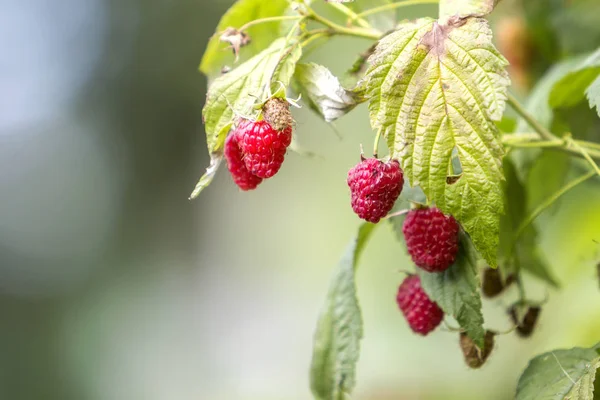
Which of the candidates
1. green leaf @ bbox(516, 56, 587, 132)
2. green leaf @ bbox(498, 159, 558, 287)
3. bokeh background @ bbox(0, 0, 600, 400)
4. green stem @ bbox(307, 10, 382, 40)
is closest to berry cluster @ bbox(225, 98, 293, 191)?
green stem @ bbox(307, 10, 382, 40)

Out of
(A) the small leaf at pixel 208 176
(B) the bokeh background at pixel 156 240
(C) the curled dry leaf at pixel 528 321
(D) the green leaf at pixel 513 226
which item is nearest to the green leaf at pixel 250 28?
(A) the small leaf at pixel 208 176

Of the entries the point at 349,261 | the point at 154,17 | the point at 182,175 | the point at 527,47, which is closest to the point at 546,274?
the point at 349,261

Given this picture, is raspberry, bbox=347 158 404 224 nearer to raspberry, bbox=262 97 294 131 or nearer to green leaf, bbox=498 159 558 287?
raspberry, bbox=262 97 294 131

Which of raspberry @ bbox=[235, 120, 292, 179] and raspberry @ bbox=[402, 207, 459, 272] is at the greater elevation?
raspberry @ bbox=[235, 120, 292, 179]

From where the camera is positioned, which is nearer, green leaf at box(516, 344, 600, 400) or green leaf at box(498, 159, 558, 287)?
green leaf at box(516, 344, 600, 400)

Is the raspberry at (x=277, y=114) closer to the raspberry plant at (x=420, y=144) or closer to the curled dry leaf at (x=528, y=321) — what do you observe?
the raspberry plant at (x=420, y=144)
